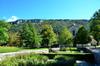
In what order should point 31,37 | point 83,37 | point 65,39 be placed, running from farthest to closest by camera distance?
point 65,39 < point 83,37 < point 31,37

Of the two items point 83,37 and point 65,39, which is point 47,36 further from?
point 65,39

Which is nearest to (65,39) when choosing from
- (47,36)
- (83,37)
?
(47,36)

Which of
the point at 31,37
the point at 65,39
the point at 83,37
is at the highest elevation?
the point at 31,37

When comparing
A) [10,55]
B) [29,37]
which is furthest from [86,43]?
[10,55]

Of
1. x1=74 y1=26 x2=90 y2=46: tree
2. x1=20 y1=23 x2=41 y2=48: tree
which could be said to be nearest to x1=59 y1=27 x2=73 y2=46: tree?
x1=74 y1=26 x2=90 y2=46: tree

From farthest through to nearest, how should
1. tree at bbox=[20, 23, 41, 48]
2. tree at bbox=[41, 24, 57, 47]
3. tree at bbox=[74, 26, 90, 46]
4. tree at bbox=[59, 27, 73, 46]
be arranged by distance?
tree at bbox=[59, 27, 73, 46] → tree at bbox=[41, 24, 57, 47] → tree at bbox=[74, 26, 90, 46] → tree at bbox=[20, 23, 41, 48]

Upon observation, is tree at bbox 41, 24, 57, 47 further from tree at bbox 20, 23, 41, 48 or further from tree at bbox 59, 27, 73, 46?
tree at bbox 59, 27, 73, 46

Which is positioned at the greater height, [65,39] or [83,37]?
[83,37]

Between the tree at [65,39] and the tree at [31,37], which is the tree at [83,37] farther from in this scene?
the tree at [31,37]

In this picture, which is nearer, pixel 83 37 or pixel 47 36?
pixel 83 37

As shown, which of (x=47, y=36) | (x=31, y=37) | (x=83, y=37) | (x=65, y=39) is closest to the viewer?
(x=31, y=37)

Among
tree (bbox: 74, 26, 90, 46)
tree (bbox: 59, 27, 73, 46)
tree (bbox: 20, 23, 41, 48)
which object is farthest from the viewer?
tree (bbox: 59, 27, 73, 46)

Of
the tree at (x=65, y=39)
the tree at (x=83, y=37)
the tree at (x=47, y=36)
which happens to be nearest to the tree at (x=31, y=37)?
the tree at (x=47, y=36)

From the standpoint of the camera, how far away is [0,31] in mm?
56938
